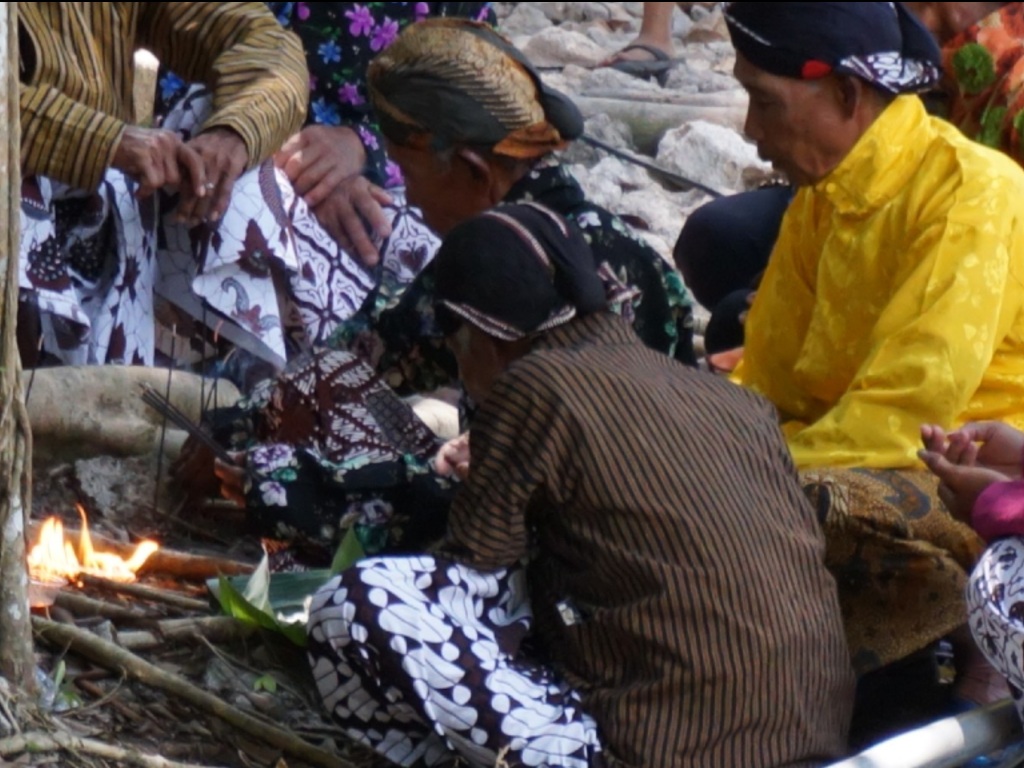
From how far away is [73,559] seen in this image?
394 centimetres

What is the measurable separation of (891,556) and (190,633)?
52.8 inches

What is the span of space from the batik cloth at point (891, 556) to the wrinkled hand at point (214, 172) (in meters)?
1.76

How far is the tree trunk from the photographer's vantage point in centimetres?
306

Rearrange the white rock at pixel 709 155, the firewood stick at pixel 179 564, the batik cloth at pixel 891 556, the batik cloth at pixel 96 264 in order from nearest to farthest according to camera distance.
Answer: the batik cloth at pixel 891 556, the firewood stick at pixel 179 564, the batik cloth at pixel 96 264, the white rock at pixel 709 155

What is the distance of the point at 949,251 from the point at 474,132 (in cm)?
117

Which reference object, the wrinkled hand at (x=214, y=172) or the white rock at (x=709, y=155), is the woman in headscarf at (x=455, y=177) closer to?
the wrinkled hand at (x=214, y=172)

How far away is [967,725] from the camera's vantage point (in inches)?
130

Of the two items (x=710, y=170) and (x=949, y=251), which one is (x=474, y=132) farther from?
(x=710, y=170)

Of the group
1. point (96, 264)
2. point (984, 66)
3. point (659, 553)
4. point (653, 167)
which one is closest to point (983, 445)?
point (659, 553)

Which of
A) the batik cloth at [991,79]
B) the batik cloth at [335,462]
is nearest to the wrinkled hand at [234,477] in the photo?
the batik cloth at [335,462]

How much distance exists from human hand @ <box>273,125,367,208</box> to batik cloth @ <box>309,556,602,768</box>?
6.70 ft

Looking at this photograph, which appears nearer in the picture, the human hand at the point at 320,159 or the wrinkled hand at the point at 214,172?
the wrinkled hand at the point at 214,172

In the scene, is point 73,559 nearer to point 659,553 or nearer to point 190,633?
point 190,633

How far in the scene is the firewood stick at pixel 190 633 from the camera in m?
3.64
